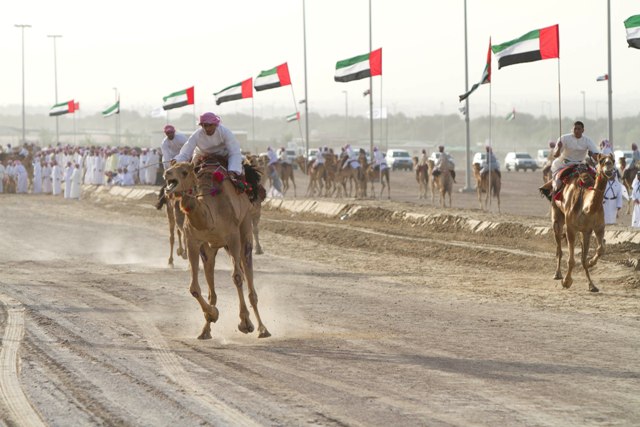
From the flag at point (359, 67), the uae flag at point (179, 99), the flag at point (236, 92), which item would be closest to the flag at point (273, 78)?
the flag at point (236, 92)

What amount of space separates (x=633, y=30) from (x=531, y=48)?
5.49m

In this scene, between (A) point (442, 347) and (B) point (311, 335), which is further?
(B) point (311, 335)

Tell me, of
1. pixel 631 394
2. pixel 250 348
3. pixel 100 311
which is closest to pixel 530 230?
pixel 100 311

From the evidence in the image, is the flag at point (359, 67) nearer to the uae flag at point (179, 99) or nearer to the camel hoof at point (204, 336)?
the uae flag at point (179, 99)

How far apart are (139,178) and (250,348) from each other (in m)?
50.1

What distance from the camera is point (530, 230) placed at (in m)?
25.8

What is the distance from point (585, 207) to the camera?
17938 millimetres

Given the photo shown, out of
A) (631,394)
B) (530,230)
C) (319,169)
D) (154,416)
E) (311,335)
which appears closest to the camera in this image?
(154,416)

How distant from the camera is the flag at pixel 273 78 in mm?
46312

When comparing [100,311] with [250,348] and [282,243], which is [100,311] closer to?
[250,348]

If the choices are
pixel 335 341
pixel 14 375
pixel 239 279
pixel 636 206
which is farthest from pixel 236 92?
pixel 14 375

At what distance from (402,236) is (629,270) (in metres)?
8.69

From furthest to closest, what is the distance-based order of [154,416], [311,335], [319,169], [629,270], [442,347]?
[319,169] < [629,270] < [311,335] < [442,347] < [154,416]

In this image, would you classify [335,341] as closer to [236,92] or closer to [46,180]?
[236,92]
